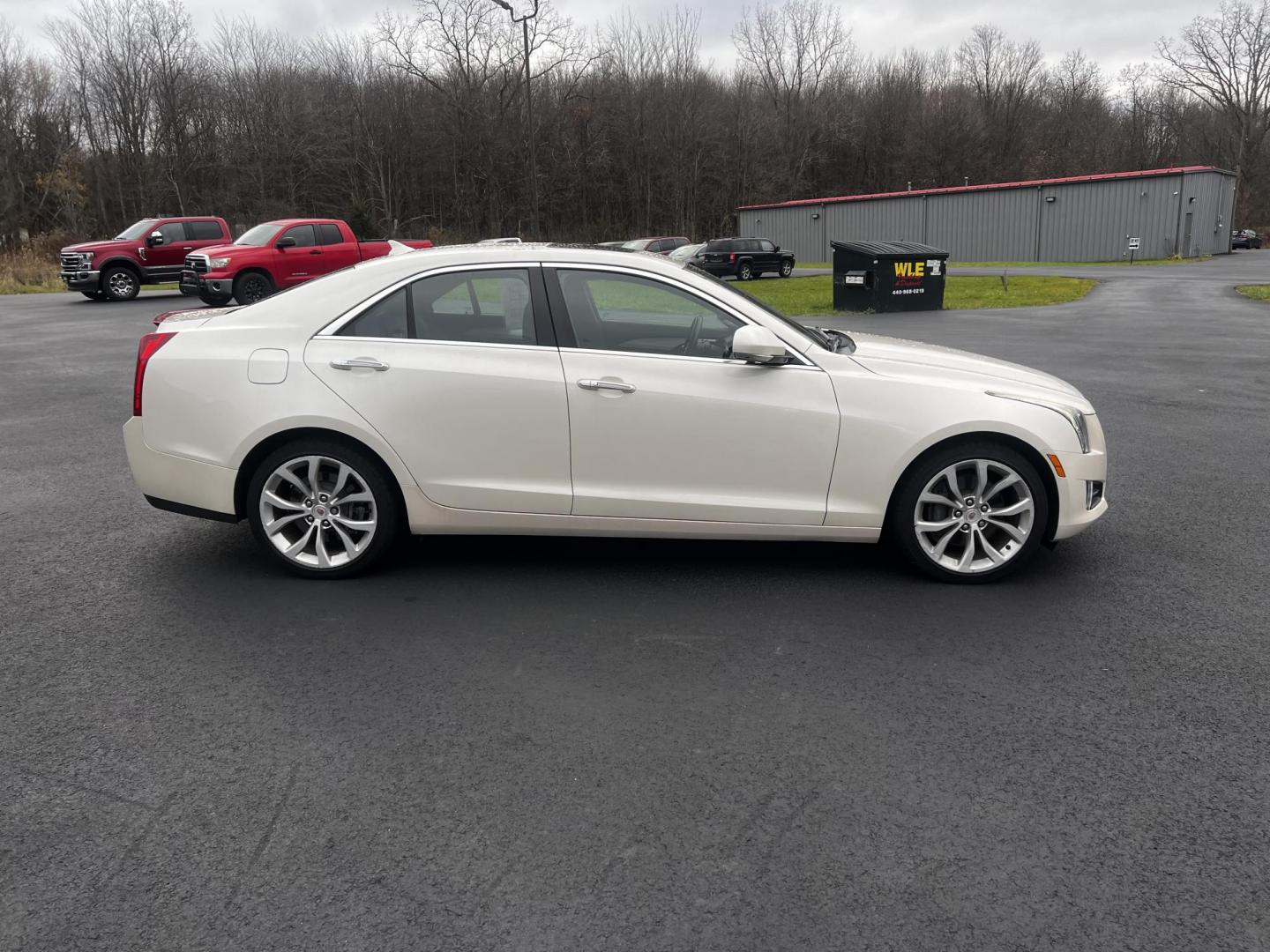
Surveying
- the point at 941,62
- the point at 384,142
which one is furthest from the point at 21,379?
the point at 941,62

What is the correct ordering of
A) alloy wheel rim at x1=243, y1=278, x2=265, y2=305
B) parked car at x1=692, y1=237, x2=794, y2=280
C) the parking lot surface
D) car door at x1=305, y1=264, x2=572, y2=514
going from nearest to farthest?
the parking lot surface < car door at x1=305, y1=264, x2=572, y2=514 < alloy wheel rim at x1=243, y1=278, x2=265, y2=305 < parked car at x1=692, y1=237, x2=794, y2=280

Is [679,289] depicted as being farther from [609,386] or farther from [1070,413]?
[1070,413]

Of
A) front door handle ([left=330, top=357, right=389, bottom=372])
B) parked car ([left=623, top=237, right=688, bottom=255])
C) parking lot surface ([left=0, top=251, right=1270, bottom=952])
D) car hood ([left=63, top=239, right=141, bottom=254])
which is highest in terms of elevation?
car hood ([left=63, top=239, right=141, bottom=254])

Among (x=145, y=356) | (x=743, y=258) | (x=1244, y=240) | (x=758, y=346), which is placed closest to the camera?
(x=758, y=346)

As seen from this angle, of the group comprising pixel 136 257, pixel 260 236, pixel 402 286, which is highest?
pixel 260 236

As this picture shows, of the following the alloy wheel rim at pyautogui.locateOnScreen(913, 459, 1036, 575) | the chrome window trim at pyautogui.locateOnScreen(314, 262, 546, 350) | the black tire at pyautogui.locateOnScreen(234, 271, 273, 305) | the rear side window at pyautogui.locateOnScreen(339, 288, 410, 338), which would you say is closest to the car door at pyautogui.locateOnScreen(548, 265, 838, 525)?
the chrome window trim at pyautogui.locateOnScreen(314, 262, 546, 350)

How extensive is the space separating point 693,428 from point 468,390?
1072mm

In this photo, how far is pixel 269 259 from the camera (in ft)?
70.5

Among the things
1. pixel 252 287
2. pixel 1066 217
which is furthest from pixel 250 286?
pixel 1066 217

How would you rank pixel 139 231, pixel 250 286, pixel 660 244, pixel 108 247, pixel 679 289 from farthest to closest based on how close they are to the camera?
pixel 660 244, pixel 139 231, pixel 108 247, pixel 250 286, pixel 679 289

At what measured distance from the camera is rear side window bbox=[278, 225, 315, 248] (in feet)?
72.0

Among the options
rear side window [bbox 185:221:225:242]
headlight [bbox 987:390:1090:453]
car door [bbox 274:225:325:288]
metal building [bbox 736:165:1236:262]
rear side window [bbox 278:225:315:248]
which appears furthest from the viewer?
metal building [bbox 736:165:1236:262]

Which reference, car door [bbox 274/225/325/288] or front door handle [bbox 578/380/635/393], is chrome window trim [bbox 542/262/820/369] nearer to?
front door handle [bbox 578/380/635/393]

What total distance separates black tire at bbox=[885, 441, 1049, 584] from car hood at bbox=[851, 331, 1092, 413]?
0.33 metres
